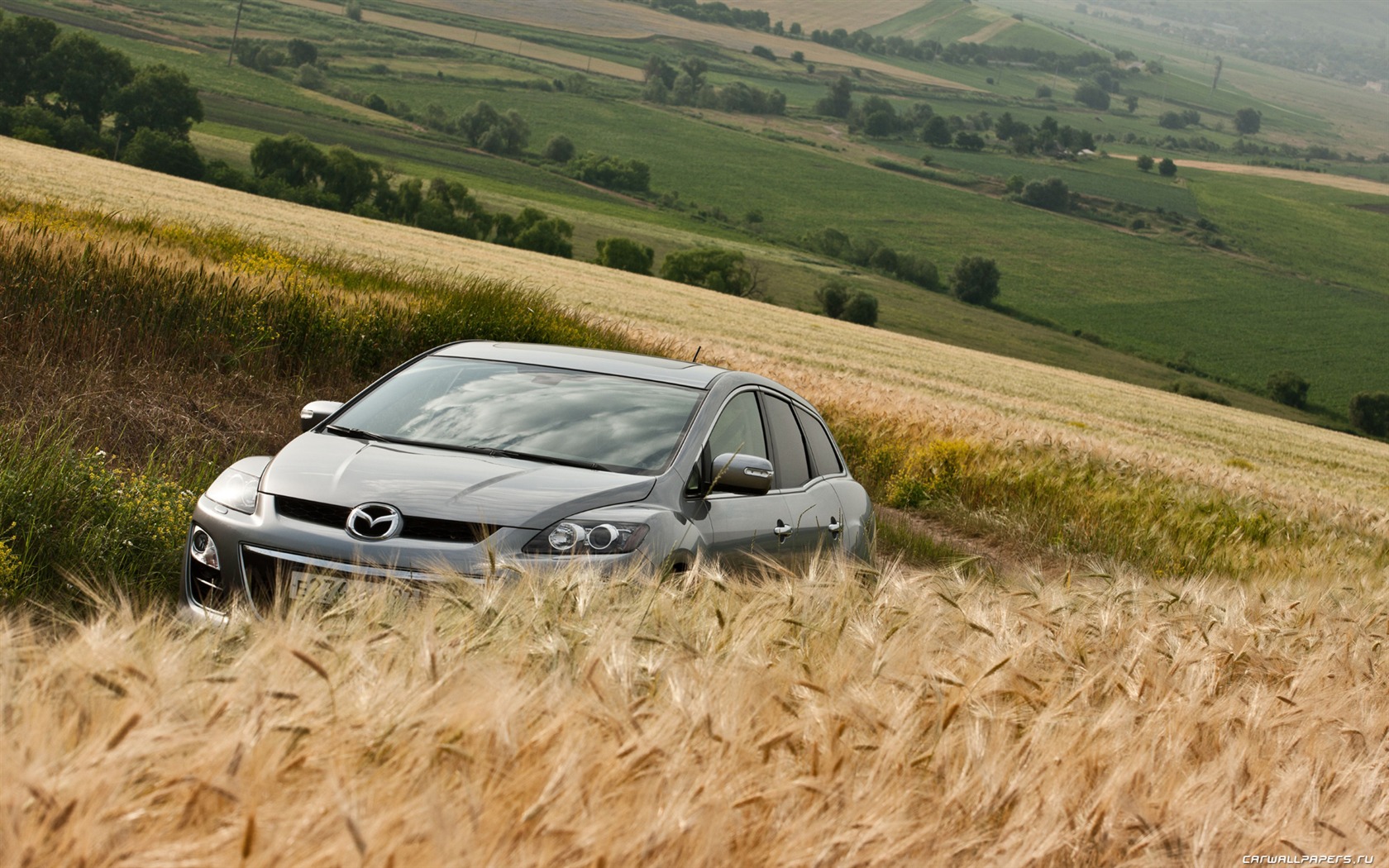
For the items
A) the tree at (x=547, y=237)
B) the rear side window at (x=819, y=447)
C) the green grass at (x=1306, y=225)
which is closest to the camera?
the rear side window at (x=819, y=447)

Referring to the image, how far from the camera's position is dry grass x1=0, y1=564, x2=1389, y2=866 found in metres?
1.79

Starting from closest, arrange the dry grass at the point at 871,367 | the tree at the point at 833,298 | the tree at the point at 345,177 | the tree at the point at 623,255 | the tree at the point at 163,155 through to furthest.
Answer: the dry grass at the point at 871,367 → the tree at the point at 163,155 → the tree at the point at 833,298 → the tree at the point at 623,255 → the tree at the point at 345,177

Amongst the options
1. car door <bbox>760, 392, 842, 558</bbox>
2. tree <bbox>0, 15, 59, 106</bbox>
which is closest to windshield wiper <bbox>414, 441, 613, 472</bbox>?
car door <bbox>760, 392, 842, 558</bbox>

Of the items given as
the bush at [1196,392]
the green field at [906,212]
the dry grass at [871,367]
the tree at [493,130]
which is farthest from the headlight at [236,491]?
the tree at [493,130]

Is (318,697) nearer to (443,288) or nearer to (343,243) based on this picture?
(443,288)

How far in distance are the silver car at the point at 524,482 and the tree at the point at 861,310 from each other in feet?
266

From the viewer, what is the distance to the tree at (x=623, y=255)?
89.7 m

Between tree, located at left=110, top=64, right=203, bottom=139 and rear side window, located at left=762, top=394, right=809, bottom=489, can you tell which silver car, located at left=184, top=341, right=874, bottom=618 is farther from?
tree, located at left=110, top=64, right=203, bottom=139

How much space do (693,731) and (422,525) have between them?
9.54 ft

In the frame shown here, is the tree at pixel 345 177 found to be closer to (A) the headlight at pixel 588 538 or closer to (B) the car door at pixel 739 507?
(B) the car door at pixel 739 507

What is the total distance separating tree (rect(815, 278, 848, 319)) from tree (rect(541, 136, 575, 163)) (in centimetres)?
6451

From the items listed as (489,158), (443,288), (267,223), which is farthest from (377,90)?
(443,288)

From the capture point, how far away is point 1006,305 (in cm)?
11494

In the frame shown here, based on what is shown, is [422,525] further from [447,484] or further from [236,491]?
[236,491]
